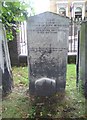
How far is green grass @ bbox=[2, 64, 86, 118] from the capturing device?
8.45 ft

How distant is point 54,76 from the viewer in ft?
9.62

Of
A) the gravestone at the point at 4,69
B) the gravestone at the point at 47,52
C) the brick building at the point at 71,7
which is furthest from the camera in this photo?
the brick building at the point at 71,7

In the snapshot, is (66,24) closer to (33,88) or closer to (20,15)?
(20,15)

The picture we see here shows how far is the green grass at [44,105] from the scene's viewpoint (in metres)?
2.58

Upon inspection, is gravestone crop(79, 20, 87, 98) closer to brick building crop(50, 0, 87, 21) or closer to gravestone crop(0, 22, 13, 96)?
gravestone crop(0, 22, 13, 96)

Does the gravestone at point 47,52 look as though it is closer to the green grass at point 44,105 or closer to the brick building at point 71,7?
the green grass at point 44,105

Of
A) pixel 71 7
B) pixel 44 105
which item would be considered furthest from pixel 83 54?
pixel 71 7

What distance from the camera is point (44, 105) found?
276cm

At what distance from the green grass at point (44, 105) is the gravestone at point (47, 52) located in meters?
0.14

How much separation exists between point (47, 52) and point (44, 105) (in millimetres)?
729

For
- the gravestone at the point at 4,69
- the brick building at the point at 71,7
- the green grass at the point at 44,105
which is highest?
the brick building at the point at 71,7

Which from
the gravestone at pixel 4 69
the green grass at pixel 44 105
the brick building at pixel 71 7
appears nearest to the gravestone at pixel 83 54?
the green grass at pixel 44 105

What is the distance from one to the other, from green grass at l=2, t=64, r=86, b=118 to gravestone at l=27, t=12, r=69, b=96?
14 cm

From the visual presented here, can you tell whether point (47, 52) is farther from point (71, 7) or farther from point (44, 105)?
point (71, 7)
